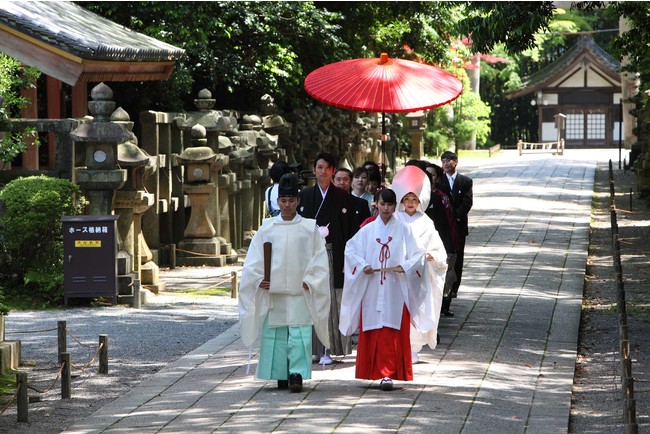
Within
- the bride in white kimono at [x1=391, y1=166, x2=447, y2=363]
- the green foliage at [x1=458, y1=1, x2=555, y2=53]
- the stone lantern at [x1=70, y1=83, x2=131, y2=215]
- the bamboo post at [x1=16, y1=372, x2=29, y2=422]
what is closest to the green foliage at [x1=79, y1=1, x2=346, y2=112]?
the stone lantern at [x1=70, y1=83, x2=131, y2=215]

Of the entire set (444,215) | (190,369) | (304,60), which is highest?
(304,60)

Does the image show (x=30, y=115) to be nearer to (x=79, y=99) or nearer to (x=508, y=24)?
(x=79, y=99)

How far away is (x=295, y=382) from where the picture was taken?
26.6 feet

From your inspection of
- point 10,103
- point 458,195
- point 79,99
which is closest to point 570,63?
point 79,99

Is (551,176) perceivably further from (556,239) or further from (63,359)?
(63,359)

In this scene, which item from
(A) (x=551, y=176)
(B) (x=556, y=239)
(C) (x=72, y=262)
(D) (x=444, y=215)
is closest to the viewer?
(D) (x=444, y=215)

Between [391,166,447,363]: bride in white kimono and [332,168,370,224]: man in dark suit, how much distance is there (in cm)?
35

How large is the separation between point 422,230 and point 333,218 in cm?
80

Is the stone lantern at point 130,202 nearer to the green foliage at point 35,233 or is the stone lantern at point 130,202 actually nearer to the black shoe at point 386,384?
the green foliage at point 35,233

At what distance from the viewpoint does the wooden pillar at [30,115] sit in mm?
16125

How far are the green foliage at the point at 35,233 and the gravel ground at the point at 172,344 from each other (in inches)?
29.6

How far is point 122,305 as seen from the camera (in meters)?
12.8

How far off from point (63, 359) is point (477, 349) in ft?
12.9

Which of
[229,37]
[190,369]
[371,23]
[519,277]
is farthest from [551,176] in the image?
[190,369]
